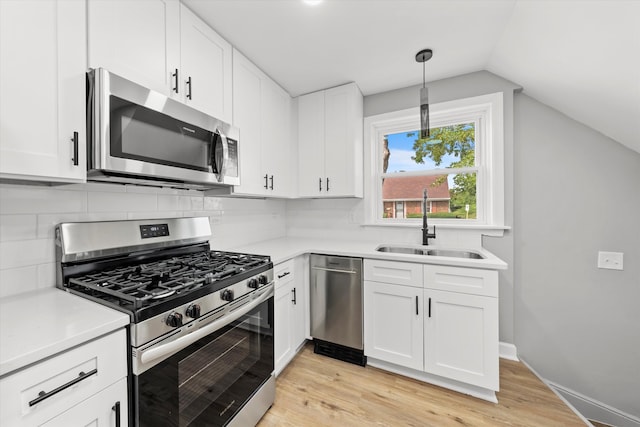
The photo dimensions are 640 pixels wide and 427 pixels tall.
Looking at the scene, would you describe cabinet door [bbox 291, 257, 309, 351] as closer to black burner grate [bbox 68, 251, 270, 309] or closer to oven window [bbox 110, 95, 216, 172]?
black burner grate [bbox 68, 251, 270, 309]

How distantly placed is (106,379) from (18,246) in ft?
2.56

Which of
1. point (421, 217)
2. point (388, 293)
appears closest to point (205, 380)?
point (388, 293)

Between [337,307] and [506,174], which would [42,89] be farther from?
[506,174]

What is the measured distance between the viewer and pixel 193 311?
1.04 metres

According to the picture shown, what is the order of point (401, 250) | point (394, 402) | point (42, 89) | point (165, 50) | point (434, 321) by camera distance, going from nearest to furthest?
1. point (42, 89)
2. point (165, 50)
3. point (394, 402)
4. point (434, 321)
5. point (401, 250)

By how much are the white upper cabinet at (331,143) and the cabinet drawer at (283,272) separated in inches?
33.9

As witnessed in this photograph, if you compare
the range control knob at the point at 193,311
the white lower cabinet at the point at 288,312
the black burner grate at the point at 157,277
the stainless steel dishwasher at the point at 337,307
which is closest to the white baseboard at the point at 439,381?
the stainless steel dishwasher at the point at 337,307

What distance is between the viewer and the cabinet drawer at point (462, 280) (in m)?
1.66

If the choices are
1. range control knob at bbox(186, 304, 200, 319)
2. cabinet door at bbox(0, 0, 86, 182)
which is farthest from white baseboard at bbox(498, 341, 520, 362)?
cabinet door at bbox(0, 0, 86, 182)

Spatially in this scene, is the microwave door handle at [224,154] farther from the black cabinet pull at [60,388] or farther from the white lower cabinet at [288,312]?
the black cabinet pull at [60,388]

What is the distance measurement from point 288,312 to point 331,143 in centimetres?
163

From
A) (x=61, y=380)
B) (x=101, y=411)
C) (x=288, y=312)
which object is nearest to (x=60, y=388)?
(x=61, y=380)

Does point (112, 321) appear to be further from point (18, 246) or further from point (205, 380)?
point (18, 246)

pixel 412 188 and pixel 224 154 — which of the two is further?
pixel 412 188
